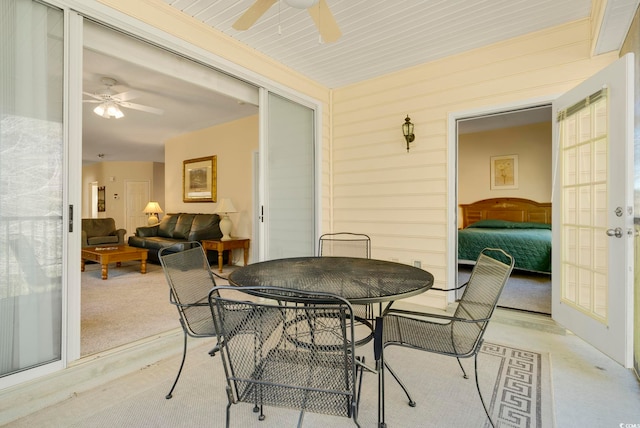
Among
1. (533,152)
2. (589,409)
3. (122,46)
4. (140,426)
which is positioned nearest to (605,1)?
(589,409)

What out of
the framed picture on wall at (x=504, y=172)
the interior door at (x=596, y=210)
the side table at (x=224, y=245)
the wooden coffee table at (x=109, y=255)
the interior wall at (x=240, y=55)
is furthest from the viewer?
the framed picture on wall at (x=504, y=172)

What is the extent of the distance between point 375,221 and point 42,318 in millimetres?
3225

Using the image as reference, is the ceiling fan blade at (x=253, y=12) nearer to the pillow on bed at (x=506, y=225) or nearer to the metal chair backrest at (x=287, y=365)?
the metal chair backrest at (x=287, y=365)

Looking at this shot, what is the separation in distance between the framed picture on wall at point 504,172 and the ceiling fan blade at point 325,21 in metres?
5.49

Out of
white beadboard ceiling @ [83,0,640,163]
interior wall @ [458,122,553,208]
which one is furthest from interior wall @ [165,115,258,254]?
interior wall @ [458,122,553,208]

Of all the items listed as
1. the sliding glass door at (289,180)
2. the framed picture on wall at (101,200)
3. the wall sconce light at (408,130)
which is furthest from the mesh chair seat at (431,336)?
the framed picture on wall at (101,200)

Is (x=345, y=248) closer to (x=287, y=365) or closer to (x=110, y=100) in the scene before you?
(x=287, y=365)

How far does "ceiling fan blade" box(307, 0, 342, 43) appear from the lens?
6.73 ft

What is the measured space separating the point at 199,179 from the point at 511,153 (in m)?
6.44

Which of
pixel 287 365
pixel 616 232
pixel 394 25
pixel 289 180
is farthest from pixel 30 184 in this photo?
pixel 616 232

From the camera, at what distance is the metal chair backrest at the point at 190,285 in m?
1.85

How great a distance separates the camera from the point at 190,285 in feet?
6.74

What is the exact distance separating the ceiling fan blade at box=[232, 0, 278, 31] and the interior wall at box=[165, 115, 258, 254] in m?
3.68

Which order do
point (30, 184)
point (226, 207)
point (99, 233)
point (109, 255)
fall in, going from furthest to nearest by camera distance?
point (99, 233), point (226, 207), point (109, 255), point (30, 184)
